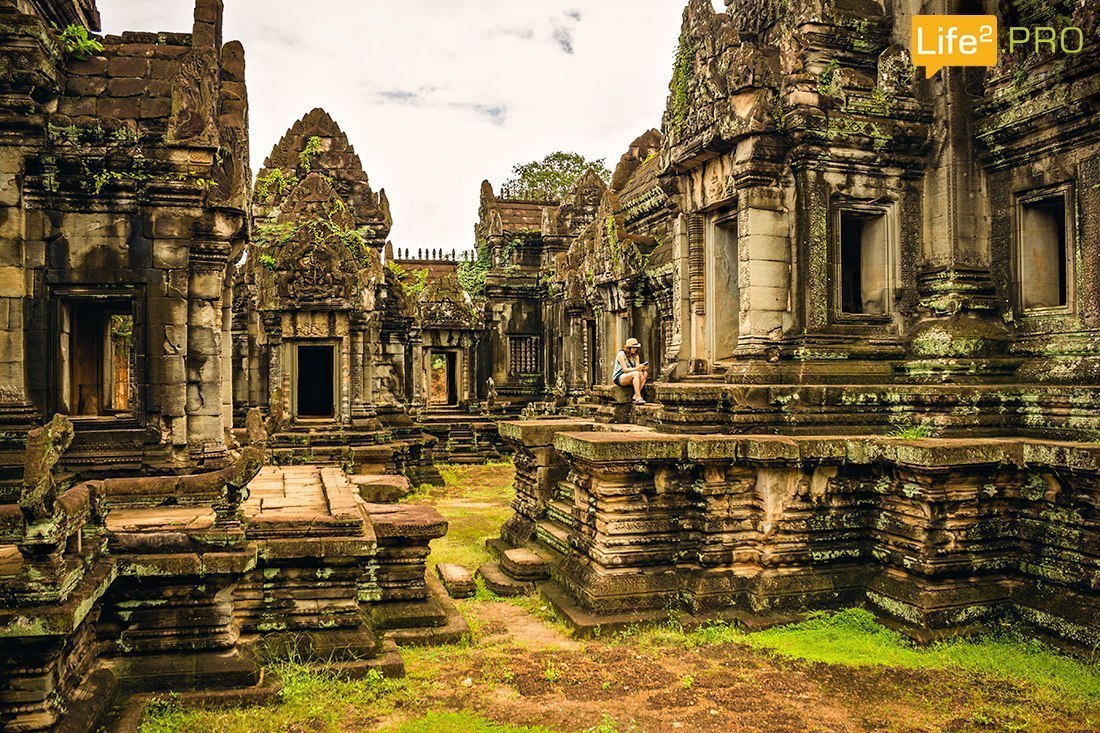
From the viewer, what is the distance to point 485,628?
7637mm

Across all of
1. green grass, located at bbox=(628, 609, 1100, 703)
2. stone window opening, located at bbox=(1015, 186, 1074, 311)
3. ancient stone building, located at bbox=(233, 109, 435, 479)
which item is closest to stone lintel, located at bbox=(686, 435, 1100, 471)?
green grass, located at bbox=(628, 609, 1100, 703)

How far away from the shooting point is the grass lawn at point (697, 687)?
17.9 ft

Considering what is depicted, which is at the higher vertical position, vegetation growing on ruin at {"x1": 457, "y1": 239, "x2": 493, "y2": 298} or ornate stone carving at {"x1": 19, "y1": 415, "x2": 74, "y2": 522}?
vegetation growing on ruin at {"x1": 457, "y1": 239, "x2": 493, "y2": 298}

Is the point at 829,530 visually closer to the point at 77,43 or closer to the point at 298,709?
→ the point at 298,709

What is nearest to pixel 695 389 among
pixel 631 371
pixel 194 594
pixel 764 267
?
pixel 764 267

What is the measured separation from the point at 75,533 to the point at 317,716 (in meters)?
1.92

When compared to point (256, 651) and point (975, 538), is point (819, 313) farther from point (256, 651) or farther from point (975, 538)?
point (256, 651)

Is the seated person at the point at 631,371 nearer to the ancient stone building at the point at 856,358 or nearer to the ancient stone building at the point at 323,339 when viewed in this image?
the ancient stone building at the point at 856,358

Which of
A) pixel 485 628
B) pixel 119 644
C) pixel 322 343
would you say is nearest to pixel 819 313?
pixel 485 628

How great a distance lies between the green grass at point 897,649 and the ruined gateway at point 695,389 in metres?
0.20

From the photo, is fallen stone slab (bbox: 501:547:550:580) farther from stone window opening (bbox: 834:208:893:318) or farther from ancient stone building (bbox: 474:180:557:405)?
ancient stone building (bbox: 474:180:557:405)

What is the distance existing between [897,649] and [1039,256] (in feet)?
15.2

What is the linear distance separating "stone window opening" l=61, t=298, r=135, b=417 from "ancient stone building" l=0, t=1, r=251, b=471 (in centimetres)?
5

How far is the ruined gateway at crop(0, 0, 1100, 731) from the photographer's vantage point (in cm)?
593
